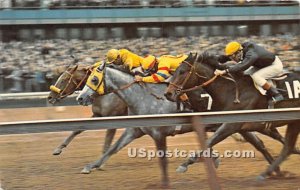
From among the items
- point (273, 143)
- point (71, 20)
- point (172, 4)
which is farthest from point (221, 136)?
point (71, 20)

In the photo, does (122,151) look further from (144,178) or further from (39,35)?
(39,35)

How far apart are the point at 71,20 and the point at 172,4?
2.86ft

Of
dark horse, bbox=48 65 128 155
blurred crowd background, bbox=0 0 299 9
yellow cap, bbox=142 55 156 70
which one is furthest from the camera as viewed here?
yellow cap, bbox=142 55 156 70

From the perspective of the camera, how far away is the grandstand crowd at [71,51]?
437cm

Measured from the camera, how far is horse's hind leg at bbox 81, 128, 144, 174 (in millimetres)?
5043

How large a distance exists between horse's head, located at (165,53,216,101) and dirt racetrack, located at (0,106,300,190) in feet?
1.43

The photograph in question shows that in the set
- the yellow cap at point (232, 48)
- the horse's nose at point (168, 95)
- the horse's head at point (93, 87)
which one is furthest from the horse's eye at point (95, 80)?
the yellow cap at point (232, 48)

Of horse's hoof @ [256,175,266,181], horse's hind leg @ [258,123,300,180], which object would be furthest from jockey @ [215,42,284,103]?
horse's hoof @ [256,175,266,181]

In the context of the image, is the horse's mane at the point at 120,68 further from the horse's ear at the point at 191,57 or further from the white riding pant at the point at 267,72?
the white riding pant at the point at 267,72

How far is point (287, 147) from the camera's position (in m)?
5.43

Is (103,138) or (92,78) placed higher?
(92,78)

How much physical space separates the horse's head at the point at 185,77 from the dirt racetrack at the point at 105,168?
1.43ft

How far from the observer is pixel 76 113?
4.64 meters

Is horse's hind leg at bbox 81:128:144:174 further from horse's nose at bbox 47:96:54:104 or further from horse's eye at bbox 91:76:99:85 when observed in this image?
horse's nose at bbox 47:96:54:104
